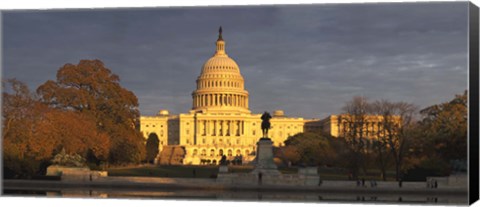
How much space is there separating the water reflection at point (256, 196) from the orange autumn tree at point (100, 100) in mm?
13356

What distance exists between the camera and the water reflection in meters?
33.3

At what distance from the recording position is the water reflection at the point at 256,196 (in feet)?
109

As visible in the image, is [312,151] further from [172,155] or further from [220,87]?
[220,87]

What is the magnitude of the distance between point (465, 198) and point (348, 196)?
21.5ft

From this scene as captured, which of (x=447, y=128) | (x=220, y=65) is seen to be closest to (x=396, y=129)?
(x=447, y=128)

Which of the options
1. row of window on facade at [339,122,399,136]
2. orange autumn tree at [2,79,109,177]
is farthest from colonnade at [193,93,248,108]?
orange autumn tree at [2,79,109,177]

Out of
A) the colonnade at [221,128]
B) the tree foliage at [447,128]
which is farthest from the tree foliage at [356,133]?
the colonnade at [221,128]

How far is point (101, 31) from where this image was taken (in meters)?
37.4

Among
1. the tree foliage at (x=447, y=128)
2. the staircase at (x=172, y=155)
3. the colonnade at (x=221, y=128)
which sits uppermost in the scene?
the colonnade at (x=221, y=128)

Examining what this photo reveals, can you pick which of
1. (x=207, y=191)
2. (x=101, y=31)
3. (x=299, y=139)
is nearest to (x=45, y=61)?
(x=101, y=31)

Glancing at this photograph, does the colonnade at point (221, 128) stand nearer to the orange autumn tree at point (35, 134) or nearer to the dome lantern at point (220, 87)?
the dome lantern at point (220, 87)

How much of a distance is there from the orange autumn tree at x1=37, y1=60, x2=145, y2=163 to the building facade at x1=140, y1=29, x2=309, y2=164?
62.8 metres

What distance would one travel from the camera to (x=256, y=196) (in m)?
35.1

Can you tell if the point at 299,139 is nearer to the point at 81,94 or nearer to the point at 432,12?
the point at 81,94
